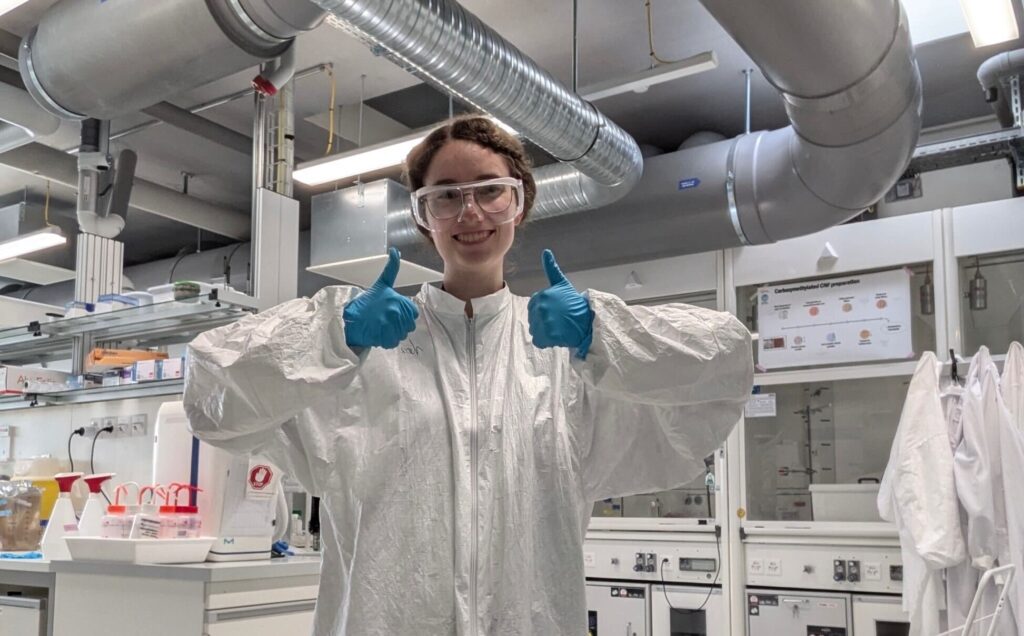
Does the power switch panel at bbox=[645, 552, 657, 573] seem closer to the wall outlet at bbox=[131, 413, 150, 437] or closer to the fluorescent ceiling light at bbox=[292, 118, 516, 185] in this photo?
the fluorescent ceiling light at bbox=[292, 118, 516, 185]

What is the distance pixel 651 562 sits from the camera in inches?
179

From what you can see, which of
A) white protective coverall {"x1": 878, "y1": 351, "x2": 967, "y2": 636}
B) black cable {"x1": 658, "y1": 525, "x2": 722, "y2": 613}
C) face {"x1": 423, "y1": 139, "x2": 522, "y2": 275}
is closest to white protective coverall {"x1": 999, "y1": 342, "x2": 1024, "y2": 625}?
white protective coverall {"x1": 878, "y1": 351, "x2": 967, "y2": 636}

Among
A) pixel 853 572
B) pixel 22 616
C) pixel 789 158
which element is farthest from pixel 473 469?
pixel 853 572

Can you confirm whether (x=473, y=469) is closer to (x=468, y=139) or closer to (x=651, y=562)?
(x=468, y=139)

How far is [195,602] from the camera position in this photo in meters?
2.16

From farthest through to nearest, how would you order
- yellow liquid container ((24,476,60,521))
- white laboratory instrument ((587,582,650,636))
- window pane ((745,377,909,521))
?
white laboratory instrument ((587,582,650,636)) → window pane ((745,377,909,521)) → yellow liquid container ((24,476,60,521))

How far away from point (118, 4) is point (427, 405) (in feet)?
8.50


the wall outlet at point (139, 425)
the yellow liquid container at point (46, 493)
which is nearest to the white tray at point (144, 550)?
the yellow liquid container at point (46, 493)

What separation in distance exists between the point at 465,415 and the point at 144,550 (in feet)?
4.43

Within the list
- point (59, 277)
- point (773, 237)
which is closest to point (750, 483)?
point (773, 237)

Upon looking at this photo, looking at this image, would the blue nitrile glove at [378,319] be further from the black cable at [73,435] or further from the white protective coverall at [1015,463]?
the black cable at [73,435]

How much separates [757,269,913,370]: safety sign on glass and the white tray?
2.89 m

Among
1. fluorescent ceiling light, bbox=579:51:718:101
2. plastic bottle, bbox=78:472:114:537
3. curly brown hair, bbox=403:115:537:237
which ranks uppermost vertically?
fluorescent ceiling light, bbox=579:51:718:101

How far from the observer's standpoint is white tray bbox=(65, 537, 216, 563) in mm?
2326
